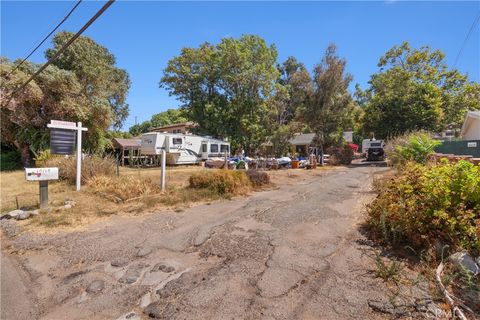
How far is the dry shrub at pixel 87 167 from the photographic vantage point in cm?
1104

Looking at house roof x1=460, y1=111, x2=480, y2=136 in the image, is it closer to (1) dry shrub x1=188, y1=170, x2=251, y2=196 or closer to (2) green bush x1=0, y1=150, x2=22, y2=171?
(1) dry shrub x1=188, y1=170, x2=251, y2=196

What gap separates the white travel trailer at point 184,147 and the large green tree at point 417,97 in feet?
47.5

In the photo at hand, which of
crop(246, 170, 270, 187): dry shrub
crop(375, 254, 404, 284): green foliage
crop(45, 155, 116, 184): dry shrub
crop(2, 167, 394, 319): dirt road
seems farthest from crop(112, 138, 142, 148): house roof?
crop(375, 254, 404, 284): green foliage

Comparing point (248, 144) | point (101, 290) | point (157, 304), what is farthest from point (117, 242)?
point (248, 144)

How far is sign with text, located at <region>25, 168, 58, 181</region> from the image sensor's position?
6969mm

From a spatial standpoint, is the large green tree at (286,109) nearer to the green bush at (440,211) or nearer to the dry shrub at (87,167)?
the dry shrub at (87,167)

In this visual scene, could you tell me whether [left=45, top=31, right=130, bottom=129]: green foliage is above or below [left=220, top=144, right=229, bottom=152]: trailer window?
above

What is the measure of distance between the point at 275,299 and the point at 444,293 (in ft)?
5.99

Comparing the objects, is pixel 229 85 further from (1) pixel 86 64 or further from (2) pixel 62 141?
(2) pixel 62 141

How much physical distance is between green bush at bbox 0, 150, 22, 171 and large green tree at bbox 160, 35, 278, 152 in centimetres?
1333

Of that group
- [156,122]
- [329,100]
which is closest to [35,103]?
[329,100]

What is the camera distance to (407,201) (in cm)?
455

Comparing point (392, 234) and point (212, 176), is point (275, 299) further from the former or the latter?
point (212, 176)

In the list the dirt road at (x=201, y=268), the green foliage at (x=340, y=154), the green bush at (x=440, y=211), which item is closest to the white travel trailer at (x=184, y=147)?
the green foliage at (x=340, y=154)
